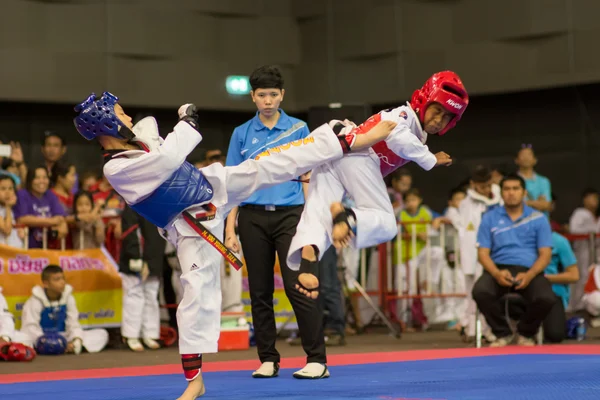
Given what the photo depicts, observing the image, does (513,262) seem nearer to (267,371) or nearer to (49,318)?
(267,371)

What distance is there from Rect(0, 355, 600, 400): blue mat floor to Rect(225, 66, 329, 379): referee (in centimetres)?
28

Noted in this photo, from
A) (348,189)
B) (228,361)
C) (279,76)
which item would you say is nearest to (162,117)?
Answer: (228,361)

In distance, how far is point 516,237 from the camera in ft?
24.4

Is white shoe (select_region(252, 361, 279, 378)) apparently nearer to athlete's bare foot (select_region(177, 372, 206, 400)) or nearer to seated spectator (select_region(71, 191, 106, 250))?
athlete's bare foot (select_region(177, 372, 206, 400))

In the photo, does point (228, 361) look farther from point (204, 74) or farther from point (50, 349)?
point (204, 74)

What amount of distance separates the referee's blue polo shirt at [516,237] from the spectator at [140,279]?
281 cm

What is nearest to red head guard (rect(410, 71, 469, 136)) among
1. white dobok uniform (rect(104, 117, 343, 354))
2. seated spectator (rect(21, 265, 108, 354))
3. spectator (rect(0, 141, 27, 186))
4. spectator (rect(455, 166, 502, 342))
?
white dobok uniform (rect(104, 117, 343, 354))

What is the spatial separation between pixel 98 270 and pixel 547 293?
390 cm

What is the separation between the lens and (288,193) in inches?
214

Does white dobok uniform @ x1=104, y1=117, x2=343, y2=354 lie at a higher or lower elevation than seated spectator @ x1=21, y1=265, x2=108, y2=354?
higher

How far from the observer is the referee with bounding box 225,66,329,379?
5180mm

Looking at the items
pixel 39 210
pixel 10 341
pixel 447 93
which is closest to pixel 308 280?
pixel 447 93

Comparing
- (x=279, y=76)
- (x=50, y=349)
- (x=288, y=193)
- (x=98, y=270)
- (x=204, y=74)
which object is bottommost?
(x=50, y=349)

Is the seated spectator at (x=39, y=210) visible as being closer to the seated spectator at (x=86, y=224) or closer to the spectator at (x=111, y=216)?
the seated spectator at (x=86, y=224)
